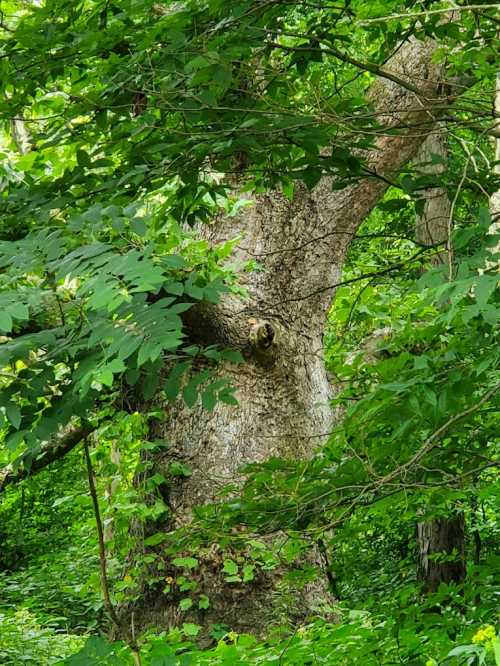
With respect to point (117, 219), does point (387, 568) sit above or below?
below

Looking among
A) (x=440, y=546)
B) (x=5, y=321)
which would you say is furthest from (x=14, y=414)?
(x=440, y=546)

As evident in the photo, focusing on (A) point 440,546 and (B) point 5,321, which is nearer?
(B) point 5,321

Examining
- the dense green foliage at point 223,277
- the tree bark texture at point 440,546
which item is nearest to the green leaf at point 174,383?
the dense green foliage at point 223,277

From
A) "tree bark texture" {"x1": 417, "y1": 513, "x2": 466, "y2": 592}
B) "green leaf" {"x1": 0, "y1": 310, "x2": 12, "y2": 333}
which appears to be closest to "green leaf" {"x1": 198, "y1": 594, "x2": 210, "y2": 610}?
"green leaf" {"x1": 0, "y1": 310, "x2": 12, "y2": 333}

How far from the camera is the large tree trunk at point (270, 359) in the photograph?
15.7 feet

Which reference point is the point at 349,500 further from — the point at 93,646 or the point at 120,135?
the point at 120,135

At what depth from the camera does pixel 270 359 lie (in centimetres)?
522

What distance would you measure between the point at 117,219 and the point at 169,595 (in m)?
3.11

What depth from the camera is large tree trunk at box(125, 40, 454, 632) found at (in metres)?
4.78

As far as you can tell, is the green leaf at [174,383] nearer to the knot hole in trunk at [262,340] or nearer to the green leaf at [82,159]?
the green leaf at [82,159]

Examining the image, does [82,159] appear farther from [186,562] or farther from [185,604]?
[185,604]

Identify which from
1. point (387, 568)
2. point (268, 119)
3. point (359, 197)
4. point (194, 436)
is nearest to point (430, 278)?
point (268, 119)

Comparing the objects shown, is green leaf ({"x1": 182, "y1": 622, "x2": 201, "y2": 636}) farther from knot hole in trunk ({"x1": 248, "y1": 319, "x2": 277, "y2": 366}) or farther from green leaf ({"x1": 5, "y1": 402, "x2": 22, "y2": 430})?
green leaf ({"x1": 5, "y1": 402, "x2": 22, "y2": 430})

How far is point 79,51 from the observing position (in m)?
2.87
